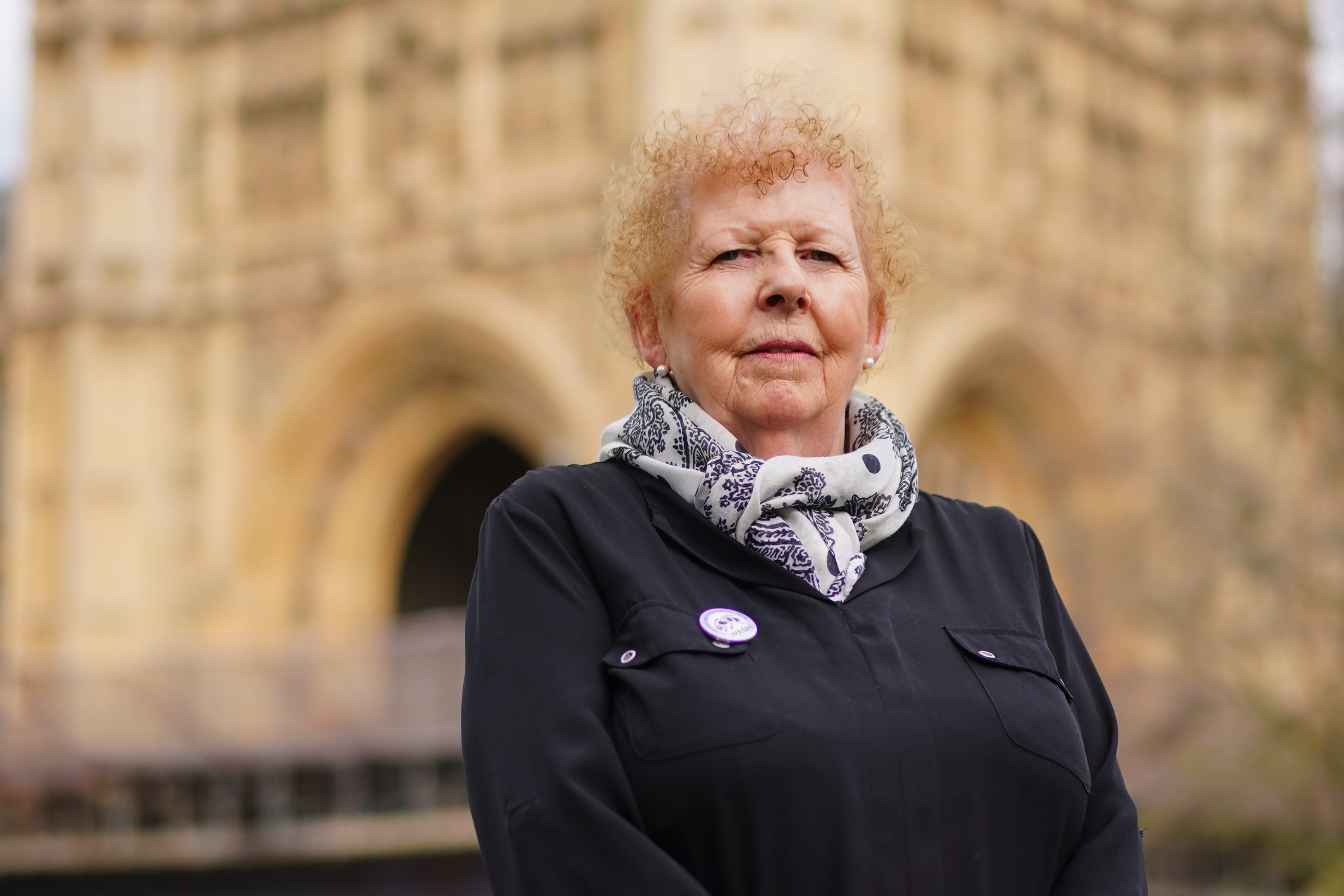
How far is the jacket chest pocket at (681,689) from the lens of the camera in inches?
61.3

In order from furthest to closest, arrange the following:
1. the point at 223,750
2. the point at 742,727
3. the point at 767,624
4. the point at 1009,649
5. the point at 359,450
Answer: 1. the point at 359,450
2. the point at 223,750
3. the point at 1009,649
4. the point at 767,624
5. the point at 742,727

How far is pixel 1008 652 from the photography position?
1.77 m

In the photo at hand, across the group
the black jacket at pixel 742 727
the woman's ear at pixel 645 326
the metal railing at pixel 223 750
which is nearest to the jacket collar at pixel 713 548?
the black jacket at pixel 742 727

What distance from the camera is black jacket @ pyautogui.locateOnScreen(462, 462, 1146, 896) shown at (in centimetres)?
155

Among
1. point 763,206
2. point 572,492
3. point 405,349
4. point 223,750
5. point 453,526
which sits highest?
point 763,206

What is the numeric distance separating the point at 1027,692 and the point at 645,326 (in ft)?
2.02

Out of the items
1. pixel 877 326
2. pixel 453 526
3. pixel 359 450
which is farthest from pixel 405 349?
pixel 877 326

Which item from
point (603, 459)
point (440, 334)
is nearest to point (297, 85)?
point (440, 334)

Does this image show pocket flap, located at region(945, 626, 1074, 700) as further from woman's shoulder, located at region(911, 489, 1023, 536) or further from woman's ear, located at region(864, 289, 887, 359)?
woman's ear, located at region(864, 289, 887, 359)

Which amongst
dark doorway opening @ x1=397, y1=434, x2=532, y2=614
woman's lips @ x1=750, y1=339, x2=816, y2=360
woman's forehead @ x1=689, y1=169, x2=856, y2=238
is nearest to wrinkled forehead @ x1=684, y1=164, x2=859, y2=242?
woman's forehead @ x1=689, y1=169, x2=856, y2=238

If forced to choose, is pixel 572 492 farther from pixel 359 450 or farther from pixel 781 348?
pixel 359 450

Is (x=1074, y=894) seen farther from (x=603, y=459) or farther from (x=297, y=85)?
(x=297, y=85)

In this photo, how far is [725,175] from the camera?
6.10 feet

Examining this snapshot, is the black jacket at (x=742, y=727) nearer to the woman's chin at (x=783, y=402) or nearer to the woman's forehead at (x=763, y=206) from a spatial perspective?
the woman's chin at (x=783, y=402)
